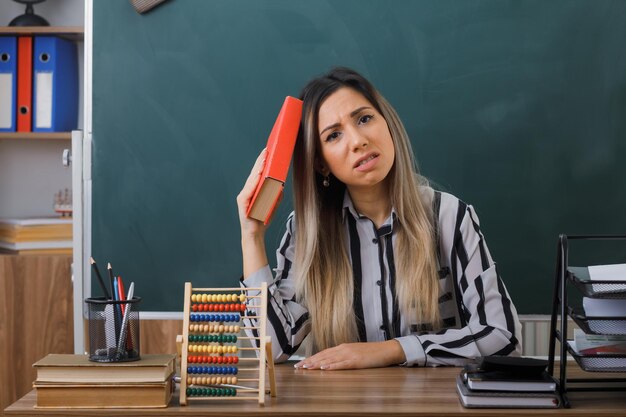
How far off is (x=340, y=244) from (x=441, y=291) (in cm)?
29

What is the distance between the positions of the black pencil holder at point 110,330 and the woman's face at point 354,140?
0.77 metres

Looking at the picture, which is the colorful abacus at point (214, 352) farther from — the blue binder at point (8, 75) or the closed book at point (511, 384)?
the blue binder at point (8, 75)

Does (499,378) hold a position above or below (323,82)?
below

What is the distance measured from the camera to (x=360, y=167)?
6.50ft

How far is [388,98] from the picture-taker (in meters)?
2.69

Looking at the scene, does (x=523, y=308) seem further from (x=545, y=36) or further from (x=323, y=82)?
(x=323, y=82)

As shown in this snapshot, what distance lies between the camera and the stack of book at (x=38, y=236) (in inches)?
120

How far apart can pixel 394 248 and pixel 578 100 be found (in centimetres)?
96

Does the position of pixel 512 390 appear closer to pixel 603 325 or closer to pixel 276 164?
pixel 603 325

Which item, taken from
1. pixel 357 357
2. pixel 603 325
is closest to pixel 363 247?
pixel 357 357

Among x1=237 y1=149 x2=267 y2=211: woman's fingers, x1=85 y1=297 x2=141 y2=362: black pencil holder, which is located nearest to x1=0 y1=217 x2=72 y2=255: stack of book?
x1=237 y1=149 x2=267 y2=211: woman's fingers

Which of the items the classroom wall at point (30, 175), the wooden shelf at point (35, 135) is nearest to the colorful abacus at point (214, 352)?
the wooden shelf at point (35, 135)

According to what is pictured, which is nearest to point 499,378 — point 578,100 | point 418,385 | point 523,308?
point 418,385

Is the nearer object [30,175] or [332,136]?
[332,136]
